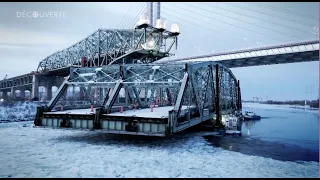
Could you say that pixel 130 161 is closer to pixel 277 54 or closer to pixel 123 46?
pixel 123 46

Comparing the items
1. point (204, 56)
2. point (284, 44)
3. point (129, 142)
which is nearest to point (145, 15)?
point (129, 142)

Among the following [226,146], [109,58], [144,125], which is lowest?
[226,146]

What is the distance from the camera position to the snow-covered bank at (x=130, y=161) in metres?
9.10

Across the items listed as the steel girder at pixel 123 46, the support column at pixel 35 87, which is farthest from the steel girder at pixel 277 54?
the support column at pixel 35 87

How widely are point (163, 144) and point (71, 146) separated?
5.90 meters

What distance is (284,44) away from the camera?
69625 mm

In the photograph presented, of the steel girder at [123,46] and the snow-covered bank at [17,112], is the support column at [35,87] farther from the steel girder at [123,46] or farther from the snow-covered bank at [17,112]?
the snow-covered bank at [17,112]

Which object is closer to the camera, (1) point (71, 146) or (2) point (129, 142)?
(1) point (71, 146)

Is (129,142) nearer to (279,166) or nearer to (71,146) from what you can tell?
(71,146)

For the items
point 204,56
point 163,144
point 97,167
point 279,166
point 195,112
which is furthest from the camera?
point 204,56

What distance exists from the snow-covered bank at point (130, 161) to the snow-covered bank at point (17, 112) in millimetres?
14779

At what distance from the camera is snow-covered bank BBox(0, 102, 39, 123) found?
27438 millimetres

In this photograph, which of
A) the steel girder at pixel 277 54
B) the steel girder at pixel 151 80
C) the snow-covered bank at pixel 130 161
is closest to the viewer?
the snow-covered bank at pixel 130 161

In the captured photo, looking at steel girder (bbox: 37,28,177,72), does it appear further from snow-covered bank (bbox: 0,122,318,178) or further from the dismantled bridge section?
snow-covered bank (bbox: 0,122,318,178)
